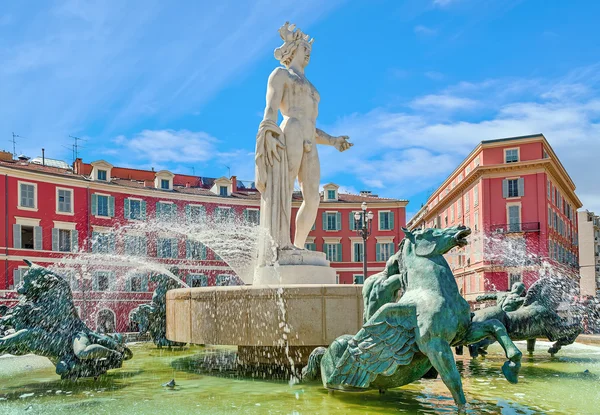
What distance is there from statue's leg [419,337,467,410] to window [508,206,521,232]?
147ft

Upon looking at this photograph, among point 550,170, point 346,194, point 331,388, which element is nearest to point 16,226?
point 346,194

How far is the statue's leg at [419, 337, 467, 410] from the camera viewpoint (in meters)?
4.66

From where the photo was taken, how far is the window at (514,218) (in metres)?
46.7

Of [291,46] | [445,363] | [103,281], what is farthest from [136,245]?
[445,363]

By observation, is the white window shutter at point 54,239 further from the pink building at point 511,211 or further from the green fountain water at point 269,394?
the green fountain water at point 269,394

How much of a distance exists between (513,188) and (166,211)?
28.4 meters

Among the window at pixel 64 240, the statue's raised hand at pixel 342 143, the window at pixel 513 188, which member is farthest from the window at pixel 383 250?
the statue's raised hand at pixel 342 143

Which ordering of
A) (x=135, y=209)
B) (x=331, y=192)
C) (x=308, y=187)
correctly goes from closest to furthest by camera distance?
1. (x=308, y=187)
2. (x=135, y=209)
3. (x=331, y=192)

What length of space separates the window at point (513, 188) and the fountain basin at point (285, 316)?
143 feet

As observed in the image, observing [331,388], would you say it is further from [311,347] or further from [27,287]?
[27,287]

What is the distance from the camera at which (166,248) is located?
128 ft

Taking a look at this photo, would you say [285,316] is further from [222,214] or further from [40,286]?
[222,214]

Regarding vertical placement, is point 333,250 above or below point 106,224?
below

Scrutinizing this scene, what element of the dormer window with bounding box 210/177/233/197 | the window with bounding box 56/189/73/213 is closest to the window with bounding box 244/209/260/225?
the dormer window with bounding box 210/177/233/197
